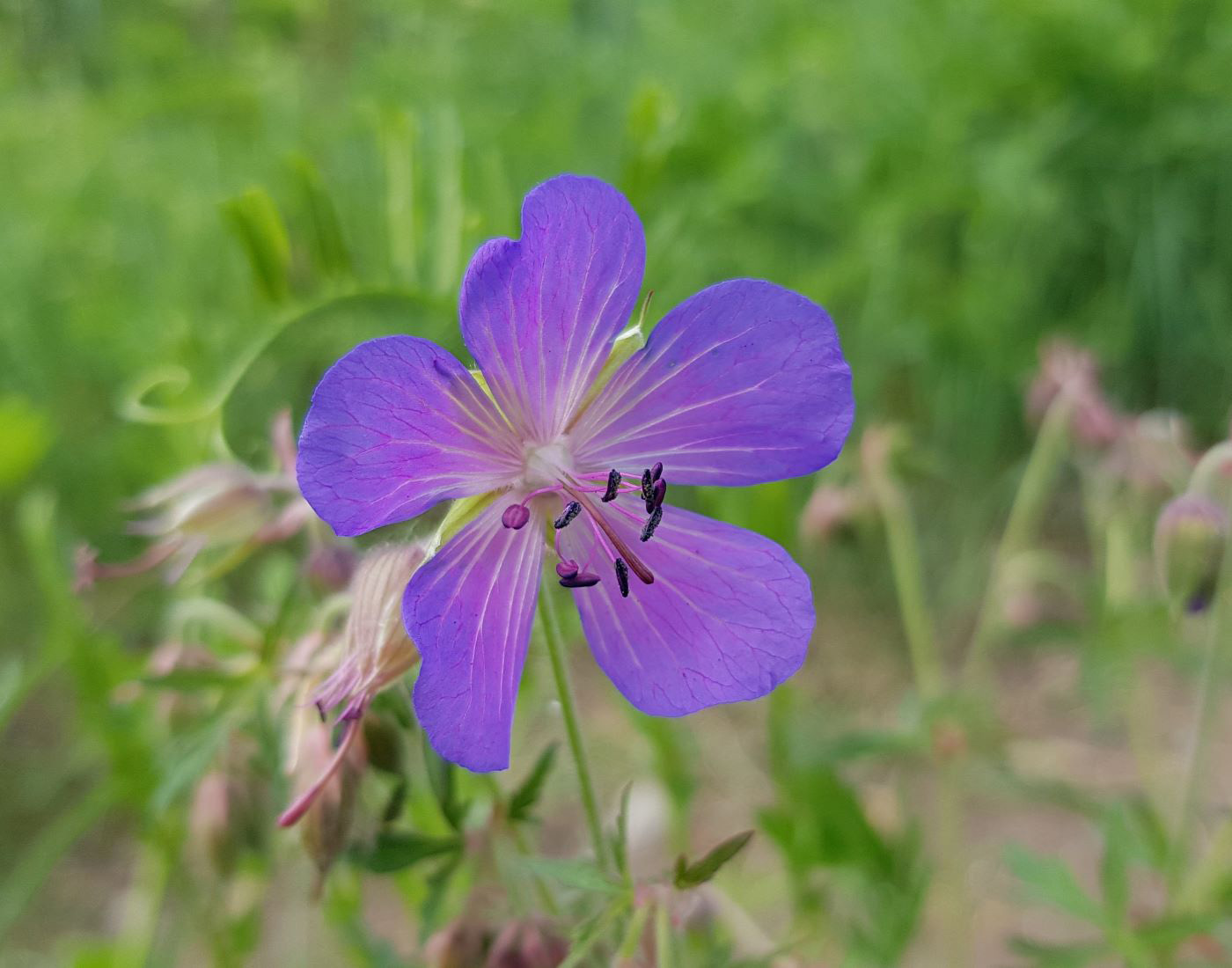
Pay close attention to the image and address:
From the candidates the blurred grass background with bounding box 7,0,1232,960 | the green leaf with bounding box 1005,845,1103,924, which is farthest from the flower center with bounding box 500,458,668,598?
the blurred grass background with bounding box 7,0,1232,960

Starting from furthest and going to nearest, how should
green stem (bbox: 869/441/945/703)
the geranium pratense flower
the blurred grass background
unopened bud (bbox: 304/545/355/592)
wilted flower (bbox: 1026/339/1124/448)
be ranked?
the blurred grass background, wilted flower (bbox: 1026/339/1124/448), green stem (bbox: 869/441/945/703), unopened bud (bbox: 304/545/355/592), the geranium pratense flower

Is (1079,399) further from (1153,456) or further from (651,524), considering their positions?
(651,524)

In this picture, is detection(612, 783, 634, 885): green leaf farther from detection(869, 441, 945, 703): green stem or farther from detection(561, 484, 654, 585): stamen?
detection(869, 441, 945, 703): green stem

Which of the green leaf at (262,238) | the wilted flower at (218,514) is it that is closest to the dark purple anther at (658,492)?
the wilted flower at (218,514)

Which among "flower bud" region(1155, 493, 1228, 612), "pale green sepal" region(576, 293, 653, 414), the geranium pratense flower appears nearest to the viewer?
the geranium pratense flower

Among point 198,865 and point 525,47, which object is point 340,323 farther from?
point 525,47

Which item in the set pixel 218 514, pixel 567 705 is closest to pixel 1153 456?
pixel 567 705
